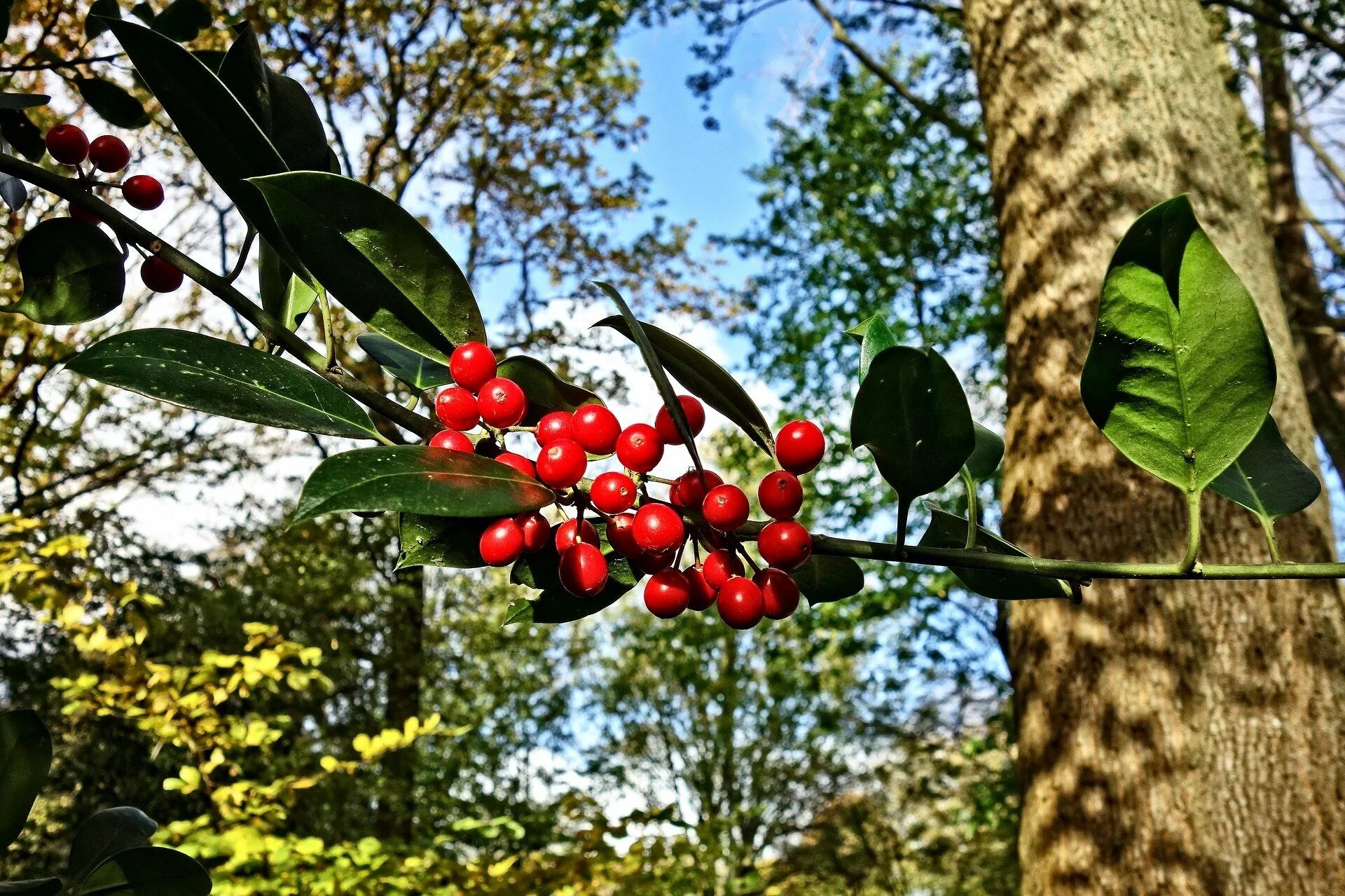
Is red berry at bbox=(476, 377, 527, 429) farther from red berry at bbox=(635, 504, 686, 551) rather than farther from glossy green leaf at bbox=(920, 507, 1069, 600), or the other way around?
glossy green leaf at bbox=(920, 507, 1069, 600)

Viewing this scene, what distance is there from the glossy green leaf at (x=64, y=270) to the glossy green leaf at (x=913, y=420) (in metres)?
0.55

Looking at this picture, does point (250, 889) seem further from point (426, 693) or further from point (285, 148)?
point (426, 693)

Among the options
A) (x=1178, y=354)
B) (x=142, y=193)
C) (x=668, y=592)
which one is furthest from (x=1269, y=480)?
(x=142, y=193)

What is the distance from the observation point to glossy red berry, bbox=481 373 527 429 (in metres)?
0.47

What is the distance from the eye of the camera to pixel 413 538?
48 centimetres

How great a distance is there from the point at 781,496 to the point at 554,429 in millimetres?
122

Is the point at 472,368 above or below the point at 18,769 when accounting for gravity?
above

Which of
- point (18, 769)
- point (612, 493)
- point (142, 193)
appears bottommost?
point (18, 769)

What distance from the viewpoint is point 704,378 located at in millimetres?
503

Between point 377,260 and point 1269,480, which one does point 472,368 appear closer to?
point 377,260

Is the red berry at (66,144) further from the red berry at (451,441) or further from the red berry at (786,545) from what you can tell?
the red berry at (786,545)

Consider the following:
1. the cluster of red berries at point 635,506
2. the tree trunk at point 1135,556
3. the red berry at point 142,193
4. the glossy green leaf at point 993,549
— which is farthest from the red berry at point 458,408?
the tree trunk at point 1135,556

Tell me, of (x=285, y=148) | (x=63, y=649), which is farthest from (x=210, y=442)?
(x=285, y=148)

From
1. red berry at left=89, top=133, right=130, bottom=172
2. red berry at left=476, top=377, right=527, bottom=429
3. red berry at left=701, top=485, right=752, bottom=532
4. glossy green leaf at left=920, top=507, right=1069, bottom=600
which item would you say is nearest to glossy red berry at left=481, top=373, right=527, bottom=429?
red berry at left=476, top=377, right=527, bottom=429
